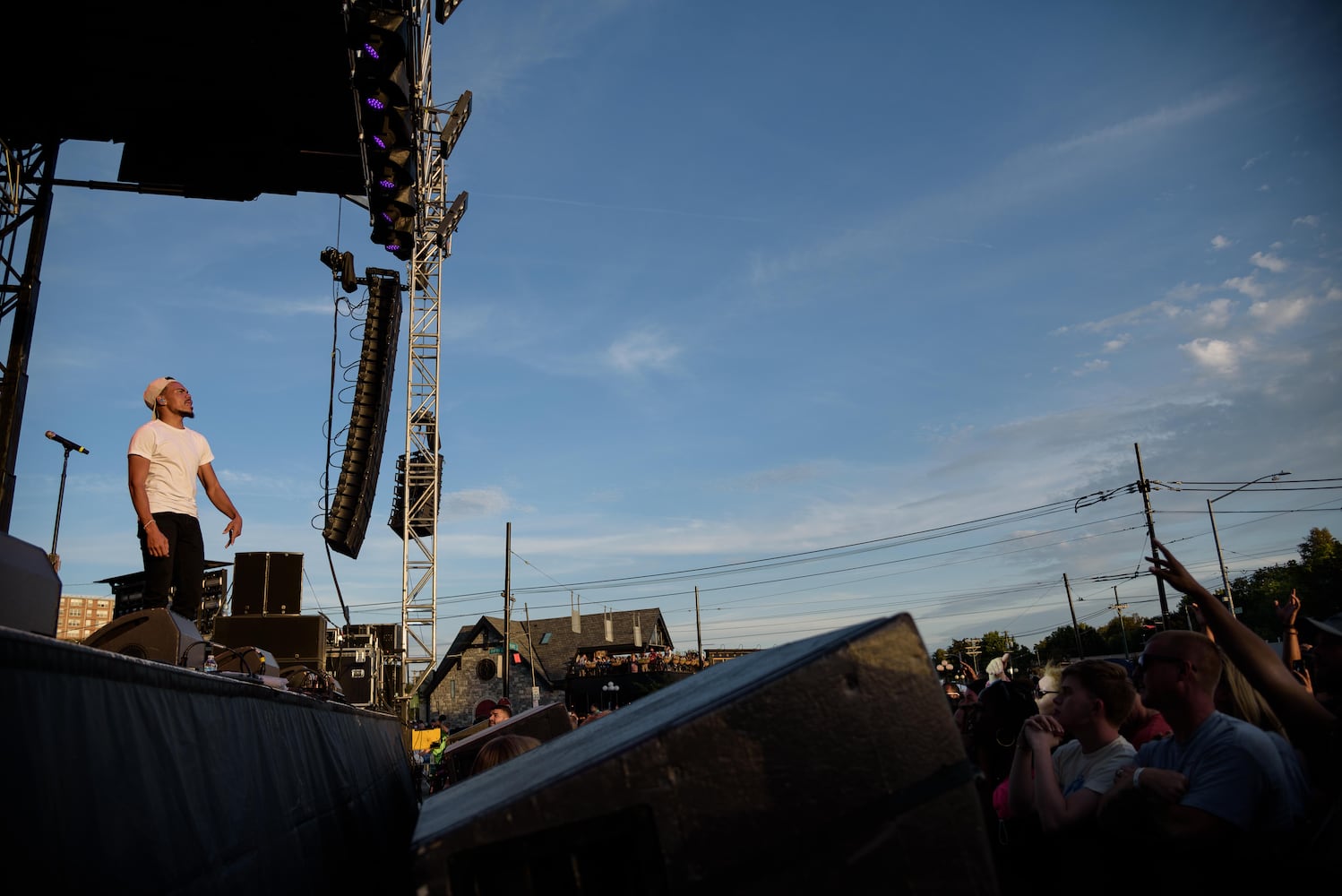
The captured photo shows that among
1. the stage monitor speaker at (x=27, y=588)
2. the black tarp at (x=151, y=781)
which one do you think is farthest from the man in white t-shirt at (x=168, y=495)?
the black tarp at (x=151, y=781)

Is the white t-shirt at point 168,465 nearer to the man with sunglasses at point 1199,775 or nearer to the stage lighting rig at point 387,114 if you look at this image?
the stage lighting rig at point 387,114

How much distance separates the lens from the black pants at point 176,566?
193 inches

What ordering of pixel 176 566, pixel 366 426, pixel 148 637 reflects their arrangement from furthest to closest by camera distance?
pixel 366 426, pixel 176 566, pixel 148 637

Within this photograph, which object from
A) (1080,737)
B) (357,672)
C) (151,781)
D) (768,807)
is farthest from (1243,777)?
(357,672)

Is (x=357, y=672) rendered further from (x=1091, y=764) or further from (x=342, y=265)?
(x=1091, y=764)

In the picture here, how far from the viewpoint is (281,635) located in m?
12.8

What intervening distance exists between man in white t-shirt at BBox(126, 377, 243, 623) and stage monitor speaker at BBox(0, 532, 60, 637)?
1.58 metres

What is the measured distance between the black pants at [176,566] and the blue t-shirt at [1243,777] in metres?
5.04

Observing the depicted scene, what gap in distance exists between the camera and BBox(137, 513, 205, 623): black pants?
16.1 feet

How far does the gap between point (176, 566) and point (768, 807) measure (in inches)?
202

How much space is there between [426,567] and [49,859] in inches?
743

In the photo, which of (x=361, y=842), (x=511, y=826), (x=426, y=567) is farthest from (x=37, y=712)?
(x=426, y=567)

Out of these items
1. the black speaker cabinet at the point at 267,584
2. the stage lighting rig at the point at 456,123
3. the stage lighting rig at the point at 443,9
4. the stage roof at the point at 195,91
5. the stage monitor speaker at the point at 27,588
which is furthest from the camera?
the stage lighting rig at the point at 456,123

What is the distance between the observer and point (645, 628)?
63.7 meters
